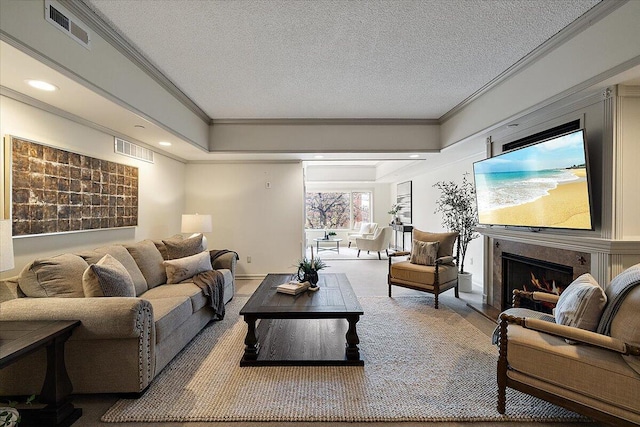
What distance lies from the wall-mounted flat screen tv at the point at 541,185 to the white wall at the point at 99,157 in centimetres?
441

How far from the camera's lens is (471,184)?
16.8 feet

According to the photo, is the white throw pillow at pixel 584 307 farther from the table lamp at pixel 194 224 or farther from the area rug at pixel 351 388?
the table lamp at pixel 194 224

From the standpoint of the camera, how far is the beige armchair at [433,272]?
394 cm

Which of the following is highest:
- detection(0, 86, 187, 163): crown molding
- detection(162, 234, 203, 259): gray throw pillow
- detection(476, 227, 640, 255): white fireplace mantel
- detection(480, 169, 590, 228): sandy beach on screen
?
detection(0, 86, 187, 163): crown molding

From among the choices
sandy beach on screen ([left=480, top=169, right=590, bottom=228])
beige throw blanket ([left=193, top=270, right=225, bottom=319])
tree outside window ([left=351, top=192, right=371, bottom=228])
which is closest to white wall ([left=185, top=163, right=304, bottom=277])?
beige throw blanket ([left=193, top=270, right=225, bottom=319])

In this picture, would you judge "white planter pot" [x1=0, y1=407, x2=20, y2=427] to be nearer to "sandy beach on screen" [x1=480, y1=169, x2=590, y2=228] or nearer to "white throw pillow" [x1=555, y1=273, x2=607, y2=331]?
"white throw pillow" [x1=555, y1=273, x2=607, y2=331]

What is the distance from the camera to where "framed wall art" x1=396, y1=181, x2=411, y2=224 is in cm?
842

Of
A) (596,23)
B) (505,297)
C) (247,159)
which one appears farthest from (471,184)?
(247,159)

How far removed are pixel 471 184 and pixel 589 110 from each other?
2.71m

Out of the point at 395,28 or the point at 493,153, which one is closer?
the point at 395,28

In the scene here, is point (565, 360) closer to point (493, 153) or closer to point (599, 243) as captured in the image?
point (599, 243)

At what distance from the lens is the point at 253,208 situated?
18.1 feet

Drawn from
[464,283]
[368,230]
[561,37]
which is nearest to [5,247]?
[561,37]

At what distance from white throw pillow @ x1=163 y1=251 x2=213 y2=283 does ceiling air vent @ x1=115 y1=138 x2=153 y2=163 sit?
1519 millimetres
